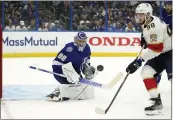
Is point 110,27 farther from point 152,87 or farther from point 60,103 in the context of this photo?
point 152,87

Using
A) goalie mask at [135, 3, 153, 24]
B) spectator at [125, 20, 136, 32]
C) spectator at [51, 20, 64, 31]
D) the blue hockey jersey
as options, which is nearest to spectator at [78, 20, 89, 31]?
spectator at [51, 20, 64, 31]

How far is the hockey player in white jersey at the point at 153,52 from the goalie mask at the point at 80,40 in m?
0.68

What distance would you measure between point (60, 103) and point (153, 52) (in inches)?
39.7

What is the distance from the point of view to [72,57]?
3.99 m

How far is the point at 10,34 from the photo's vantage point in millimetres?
7723

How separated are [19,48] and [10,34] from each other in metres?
0.32

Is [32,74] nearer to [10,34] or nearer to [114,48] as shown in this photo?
[10,34]

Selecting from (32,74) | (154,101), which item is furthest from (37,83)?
(154,101)

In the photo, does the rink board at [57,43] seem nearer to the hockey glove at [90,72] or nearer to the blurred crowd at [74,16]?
the blurred crowd at [74,16]

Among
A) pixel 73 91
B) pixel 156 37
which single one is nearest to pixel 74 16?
pixel 73 91

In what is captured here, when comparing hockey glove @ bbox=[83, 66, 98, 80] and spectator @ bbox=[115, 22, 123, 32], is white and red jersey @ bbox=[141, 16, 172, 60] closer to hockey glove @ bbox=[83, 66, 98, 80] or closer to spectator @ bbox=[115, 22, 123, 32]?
hockey glove @ bbox=[83, 66, 98, 80]

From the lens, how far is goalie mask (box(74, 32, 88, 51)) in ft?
12.8

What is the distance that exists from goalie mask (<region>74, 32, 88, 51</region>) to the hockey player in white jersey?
683 mm

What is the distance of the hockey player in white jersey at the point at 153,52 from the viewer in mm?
3291
